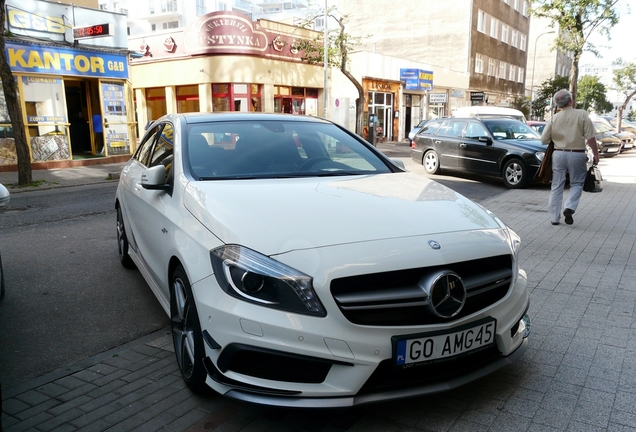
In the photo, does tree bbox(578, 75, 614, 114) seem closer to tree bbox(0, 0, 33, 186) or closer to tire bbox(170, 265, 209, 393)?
tree bbox(0, 0, 33, 186)

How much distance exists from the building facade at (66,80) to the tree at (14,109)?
3606 millimetres

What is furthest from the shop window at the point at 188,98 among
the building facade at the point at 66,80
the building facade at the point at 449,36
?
the building facade at the point at 449,36

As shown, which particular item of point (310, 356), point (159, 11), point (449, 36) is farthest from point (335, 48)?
point (159, 11)

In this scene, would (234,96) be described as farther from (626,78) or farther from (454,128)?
(626,78)

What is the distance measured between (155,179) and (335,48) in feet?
80.8

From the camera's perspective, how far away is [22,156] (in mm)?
12125

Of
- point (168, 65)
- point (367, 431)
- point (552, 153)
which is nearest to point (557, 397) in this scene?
point (367, 431)

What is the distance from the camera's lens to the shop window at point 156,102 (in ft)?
95.2

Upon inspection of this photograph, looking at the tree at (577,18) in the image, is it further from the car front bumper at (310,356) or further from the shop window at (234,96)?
the car front bumper at (310,356)

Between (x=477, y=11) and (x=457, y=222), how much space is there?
4437 cm

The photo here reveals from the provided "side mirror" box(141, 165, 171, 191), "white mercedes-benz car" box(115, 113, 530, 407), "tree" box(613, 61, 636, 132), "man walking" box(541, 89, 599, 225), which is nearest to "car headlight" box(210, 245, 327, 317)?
"white mercedes-benz car" box(115, 113, 530, 407)

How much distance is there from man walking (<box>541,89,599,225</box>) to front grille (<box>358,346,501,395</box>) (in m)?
5.63

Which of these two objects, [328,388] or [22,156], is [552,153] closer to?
[328,388]

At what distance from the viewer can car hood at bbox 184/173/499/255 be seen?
2531 mm
